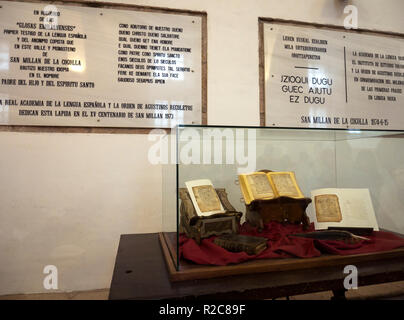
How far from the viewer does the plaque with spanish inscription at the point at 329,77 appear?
83.1 inches

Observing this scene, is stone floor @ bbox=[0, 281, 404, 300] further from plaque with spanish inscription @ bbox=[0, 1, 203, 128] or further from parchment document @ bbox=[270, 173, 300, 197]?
plaque with spanish inscription @ bbox=[0, 1, 203, 128]

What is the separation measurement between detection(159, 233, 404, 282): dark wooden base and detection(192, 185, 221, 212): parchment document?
0.25 metres

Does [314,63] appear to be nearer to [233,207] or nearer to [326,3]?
[326,3]

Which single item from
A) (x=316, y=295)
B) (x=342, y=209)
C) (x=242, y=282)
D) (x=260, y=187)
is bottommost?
(x=316, y=295)

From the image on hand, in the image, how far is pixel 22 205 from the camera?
5.75ft

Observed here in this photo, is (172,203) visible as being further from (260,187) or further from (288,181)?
(288,181)

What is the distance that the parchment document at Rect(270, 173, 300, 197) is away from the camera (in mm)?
1318

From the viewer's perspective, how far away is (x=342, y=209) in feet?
4.25

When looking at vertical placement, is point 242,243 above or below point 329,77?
below

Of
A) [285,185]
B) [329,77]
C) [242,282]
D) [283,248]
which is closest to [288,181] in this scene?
[285,185]

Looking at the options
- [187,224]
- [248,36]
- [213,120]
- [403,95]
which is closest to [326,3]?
[248,36]

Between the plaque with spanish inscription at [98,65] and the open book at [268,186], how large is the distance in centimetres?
83

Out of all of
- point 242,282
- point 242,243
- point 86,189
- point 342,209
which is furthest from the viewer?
point 86,189

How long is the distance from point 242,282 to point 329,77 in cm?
190
